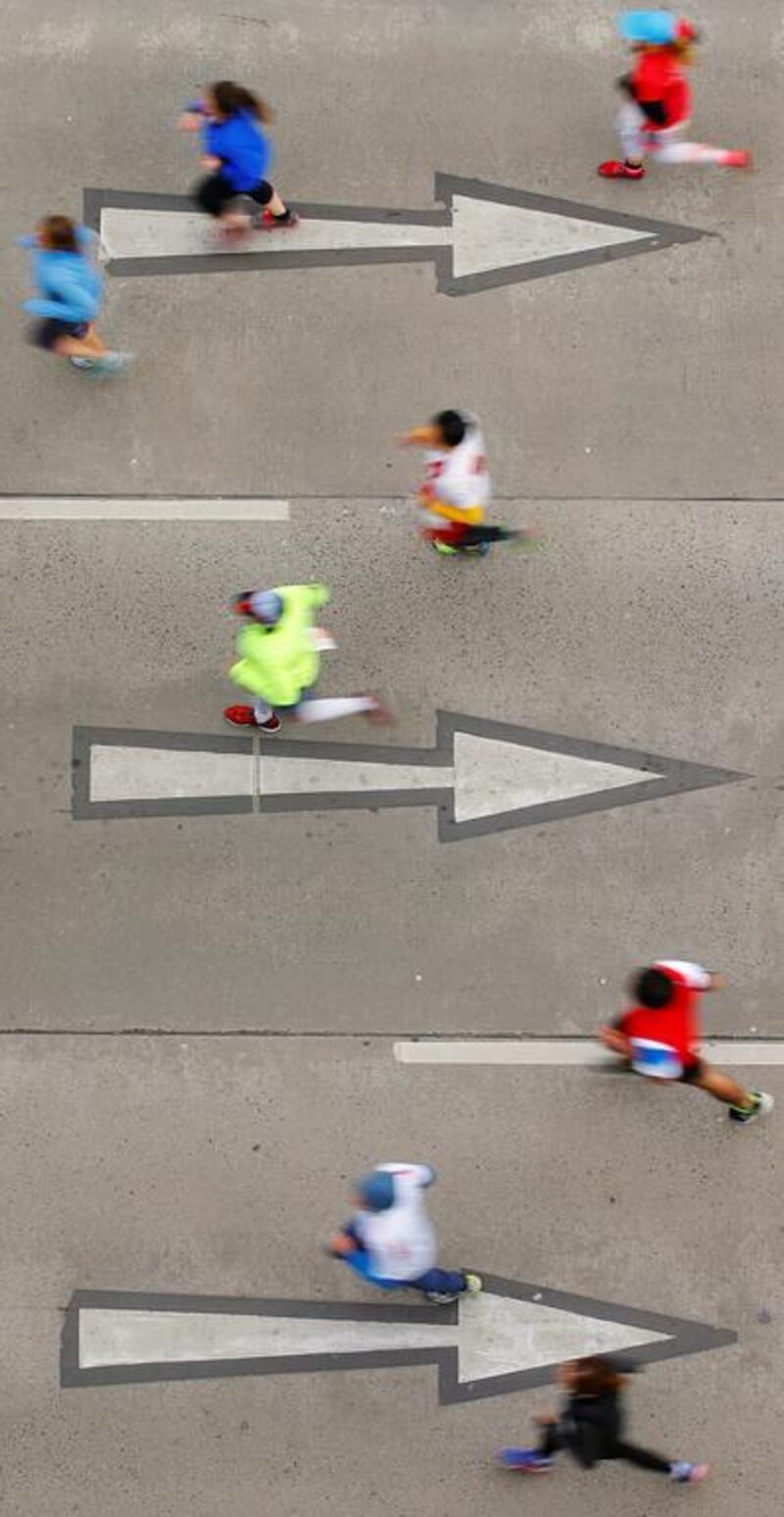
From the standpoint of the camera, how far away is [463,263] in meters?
8.57

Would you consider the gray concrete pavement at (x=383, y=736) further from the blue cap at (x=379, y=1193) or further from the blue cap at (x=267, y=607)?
the blue cap at (x=379, y=1193)

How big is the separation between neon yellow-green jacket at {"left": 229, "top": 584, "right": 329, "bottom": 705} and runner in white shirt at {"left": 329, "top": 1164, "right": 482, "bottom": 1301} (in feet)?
8.09

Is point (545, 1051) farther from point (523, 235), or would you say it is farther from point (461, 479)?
point (523, 235)

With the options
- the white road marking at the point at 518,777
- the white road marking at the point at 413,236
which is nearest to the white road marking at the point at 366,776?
the white road marking at the point at 518,777

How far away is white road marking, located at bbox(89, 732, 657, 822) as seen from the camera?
8.02 metres

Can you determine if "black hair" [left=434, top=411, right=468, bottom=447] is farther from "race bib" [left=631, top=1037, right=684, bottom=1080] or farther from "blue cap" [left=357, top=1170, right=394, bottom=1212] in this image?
"blue cap" [left=357, top=1170, right=394, bottom=1212]

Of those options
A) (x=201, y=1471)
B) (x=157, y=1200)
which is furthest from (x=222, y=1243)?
(x=201, y=1471)

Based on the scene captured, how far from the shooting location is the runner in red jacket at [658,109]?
7844 mm

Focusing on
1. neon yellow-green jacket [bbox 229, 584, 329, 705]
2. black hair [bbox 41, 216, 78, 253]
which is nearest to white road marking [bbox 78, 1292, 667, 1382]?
neon yellow-green jacket [bbox 229, 584, 329, 705]

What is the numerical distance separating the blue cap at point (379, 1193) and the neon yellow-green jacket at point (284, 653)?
2481 mm

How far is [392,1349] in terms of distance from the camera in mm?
7449

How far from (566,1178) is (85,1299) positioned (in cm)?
267

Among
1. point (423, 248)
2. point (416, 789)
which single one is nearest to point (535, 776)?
point (416, 789)

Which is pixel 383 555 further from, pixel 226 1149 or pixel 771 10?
pixel 771 10
